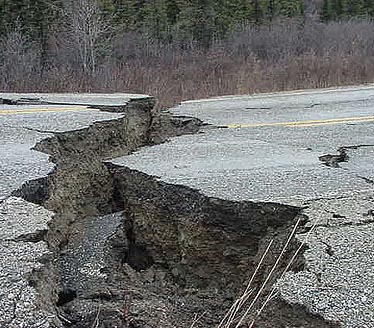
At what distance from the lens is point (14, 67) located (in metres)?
13.0

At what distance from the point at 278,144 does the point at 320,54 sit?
11667 mm

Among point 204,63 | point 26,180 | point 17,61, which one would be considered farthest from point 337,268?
point 204,63

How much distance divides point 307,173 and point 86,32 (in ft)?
40.1

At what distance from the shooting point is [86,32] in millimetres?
15109

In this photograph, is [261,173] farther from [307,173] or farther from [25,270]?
[25,270]

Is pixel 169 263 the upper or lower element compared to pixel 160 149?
lower

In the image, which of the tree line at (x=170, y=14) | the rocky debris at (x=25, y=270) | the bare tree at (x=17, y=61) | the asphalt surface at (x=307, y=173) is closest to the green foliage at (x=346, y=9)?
the tree line at (x=170, y=14)

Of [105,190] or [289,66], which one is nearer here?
[105,190]

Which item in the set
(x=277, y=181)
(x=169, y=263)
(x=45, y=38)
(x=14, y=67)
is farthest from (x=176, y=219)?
(x=45, y=38)

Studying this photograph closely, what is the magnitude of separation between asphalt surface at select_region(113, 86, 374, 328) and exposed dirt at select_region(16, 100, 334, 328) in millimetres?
118

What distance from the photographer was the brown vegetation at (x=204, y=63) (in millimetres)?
11703

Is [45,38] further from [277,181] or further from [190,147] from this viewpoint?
[277,181]

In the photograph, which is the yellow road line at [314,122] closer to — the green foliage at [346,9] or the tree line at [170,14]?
the tree line at [170,14]

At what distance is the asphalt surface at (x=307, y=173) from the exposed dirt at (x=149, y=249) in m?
0.12
